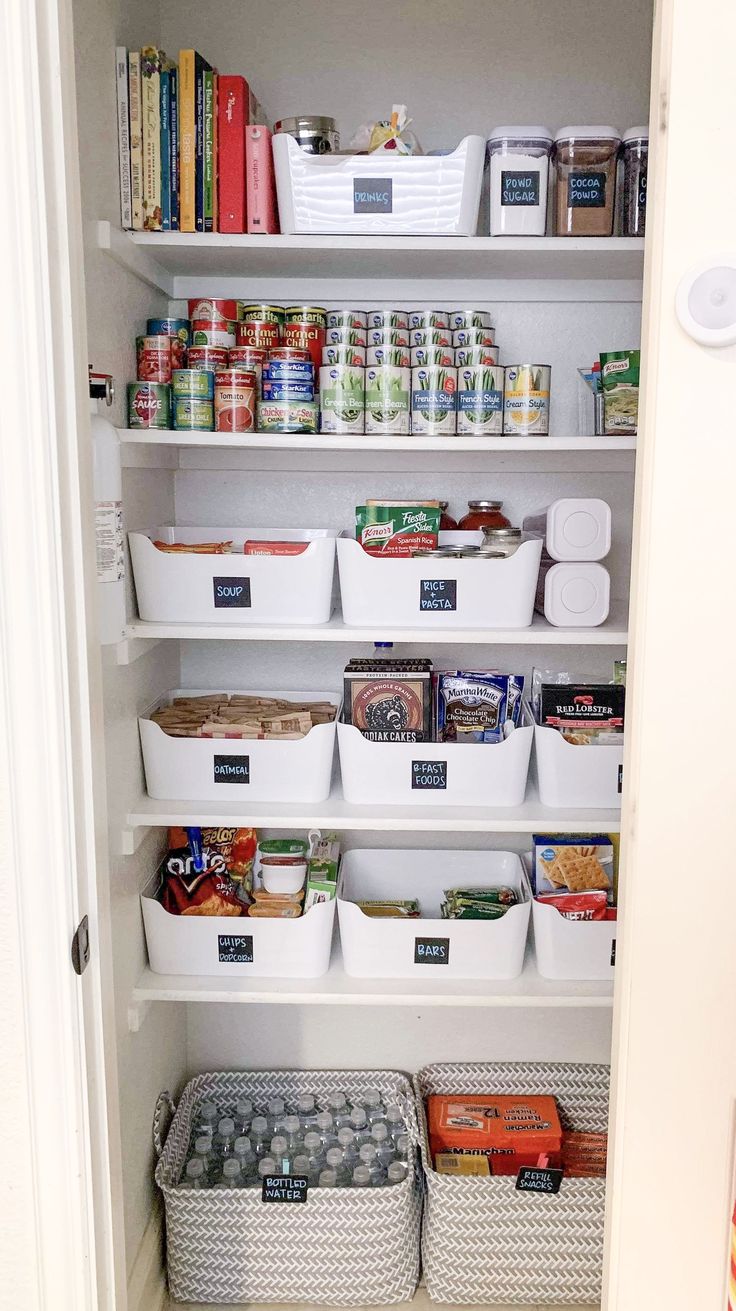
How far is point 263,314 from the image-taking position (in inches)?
74.7

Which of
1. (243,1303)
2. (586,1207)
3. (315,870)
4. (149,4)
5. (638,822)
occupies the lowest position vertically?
(243,1303)

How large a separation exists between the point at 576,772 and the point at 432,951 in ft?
1.40

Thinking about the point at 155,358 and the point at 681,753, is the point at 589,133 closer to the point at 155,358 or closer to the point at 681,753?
the point at 155,358

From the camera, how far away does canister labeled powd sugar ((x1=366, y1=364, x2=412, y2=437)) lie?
1840 mm

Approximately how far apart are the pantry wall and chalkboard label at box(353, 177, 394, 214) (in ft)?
0.48

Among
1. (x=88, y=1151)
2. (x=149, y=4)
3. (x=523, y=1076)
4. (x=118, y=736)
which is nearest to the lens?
(x=88, y=1151)

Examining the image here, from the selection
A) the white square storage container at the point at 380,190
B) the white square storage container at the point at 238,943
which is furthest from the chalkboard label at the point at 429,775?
the white square storage container at the point at 380,190

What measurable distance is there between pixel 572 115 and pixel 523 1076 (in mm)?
1981

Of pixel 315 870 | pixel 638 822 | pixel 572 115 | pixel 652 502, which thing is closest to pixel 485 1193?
pixel 315 870

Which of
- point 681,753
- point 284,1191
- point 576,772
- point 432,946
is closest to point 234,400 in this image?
point 576,772

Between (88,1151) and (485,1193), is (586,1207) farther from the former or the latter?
(88,1151)

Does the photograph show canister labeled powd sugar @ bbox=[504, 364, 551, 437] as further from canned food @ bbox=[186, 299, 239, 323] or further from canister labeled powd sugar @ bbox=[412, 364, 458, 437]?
canned food @ bbox=[186, 299, 239, 323]

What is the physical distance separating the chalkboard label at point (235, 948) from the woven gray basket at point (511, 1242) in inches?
21.0

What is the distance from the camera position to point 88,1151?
1.07 metres
